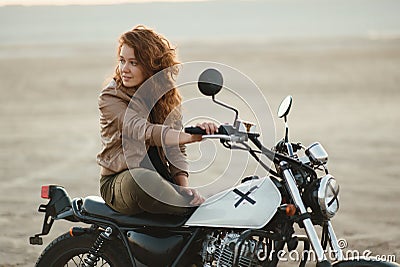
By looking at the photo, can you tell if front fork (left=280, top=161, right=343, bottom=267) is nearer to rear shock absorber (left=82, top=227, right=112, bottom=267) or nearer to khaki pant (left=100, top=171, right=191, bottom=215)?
khaki pant (left=100, top=171, right=191, bottom=215)

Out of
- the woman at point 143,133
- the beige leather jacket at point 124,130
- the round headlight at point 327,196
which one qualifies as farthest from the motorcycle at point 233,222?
the beige leather jacket at point 124,130

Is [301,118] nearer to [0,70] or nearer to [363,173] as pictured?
[363,173]

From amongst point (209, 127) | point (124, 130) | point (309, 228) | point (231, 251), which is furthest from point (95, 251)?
point (309, 228)

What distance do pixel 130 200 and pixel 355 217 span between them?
14.3 feet

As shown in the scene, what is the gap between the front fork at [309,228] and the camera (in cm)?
461

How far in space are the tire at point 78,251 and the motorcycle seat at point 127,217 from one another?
0.47 ft

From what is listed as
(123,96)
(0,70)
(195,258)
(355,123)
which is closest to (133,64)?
(123,96)

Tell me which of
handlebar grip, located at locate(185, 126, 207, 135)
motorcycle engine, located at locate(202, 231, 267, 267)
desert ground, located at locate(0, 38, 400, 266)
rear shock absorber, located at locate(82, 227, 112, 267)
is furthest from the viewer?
desert ground, located at locate(0, 38, 400, 266)

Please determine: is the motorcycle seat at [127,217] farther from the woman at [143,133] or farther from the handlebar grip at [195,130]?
the handlebar grip at [195,130]

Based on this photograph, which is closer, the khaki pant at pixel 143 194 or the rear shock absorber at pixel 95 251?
the khaki pant at pixel 143 194

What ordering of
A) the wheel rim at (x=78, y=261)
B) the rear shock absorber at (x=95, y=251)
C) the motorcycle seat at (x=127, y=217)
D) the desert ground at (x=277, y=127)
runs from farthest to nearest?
the desert ground at (x=277, y=127) → the wheel rim at (x=78, y=261) → the rear shock absorber at (x=95, y=251) → the motorcycle seat at (x=127, y=217)

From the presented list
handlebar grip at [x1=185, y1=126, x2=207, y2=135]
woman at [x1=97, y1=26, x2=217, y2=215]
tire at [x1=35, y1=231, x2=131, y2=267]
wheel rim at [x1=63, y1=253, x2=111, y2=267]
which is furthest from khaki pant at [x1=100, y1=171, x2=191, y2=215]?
handlebar grip at [x1=185, y1=126, x2=207, y2=135]

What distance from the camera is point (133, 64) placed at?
17.5ft

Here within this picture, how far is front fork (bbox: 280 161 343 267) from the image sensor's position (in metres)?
4.61
